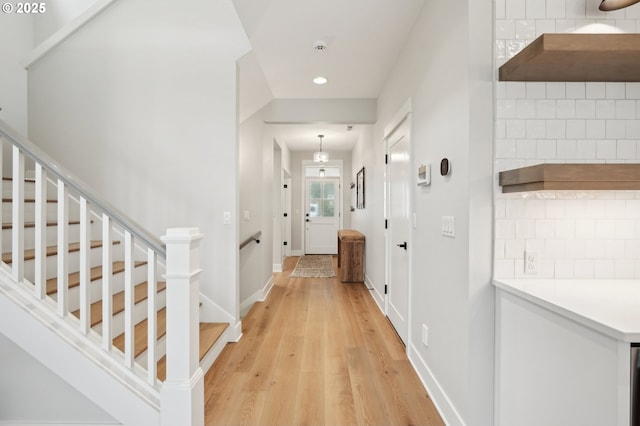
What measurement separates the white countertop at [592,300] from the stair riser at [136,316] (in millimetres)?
2137

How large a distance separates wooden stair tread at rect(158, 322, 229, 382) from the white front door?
578 cm

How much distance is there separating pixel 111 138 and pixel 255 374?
93.3 inches

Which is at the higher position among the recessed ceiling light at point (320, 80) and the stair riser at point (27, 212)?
the recessed ceiling light at point (320, 80)

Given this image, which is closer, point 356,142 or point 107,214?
point 107,214

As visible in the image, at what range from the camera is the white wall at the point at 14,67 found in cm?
270

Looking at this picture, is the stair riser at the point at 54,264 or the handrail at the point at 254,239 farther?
the handrail at the point at 254,239

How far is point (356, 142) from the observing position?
6949mm

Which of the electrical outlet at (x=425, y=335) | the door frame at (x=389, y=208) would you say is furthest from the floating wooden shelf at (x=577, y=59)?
the electrical outlet at (x=425, y=335)

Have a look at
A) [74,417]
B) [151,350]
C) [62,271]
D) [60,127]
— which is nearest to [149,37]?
[60,127]

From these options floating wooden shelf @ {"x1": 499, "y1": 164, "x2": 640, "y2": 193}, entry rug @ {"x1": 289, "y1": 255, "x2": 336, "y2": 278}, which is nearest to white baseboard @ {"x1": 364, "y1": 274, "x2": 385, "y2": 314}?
entry rug @ {"x1": 289, "y1": 255, "x2": 336, "y2": 278}

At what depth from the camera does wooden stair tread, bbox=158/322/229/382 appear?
6.88ft

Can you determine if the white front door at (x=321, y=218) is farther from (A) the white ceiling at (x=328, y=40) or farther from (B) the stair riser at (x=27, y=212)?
(B) the stair riser at (x=27, y=212)

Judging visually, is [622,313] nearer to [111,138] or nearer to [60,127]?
[111,138]

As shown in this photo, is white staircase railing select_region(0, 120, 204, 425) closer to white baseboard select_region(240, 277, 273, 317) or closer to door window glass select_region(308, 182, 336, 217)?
white baseboard select_region(240, 277, 273, 317)
